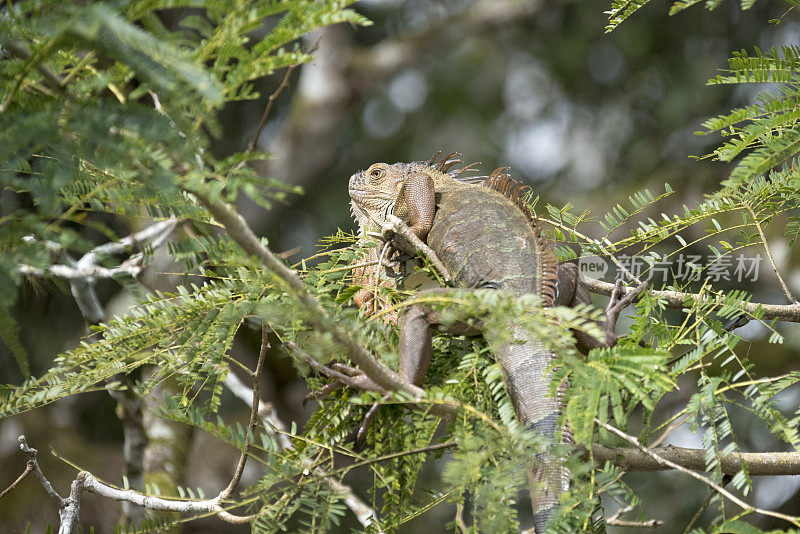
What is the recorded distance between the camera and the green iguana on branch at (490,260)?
220cm

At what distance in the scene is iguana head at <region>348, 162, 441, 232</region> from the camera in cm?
353

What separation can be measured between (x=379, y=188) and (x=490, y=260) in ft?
3.16

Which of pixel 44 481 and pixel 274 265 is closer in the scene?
pixel 274 265

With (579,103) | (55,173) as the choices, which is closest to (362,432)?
(55,173)

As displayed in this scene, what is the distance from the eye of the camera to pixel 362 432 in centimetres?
221

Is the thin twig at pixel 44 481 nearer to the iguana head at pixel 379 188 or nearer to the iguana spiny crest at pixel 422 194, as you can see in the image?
the iguana spiny crest at pixel 422 194

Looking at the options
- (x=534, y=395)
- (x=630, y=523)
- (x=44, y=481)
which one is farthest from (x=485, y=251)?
(x=44, y=481)

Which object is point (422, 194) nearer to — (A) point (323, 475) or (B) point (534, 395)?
(B) point (534, 395)

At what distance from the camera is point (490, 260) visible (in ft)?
9.07

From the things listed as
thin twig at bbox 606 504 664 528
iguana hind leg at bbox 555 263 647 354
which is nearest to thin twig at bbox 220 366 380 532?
thin twig at bbox 606 504 664 528

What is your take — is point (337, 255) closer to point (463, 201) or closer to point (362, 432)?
point (362, 432)

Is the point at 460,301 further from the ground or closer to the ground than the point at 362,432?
further from the ground

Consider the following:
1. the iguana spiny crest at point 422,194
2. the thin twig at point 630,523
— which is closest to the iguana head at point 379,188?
the iguana spiny crest at point 422,194

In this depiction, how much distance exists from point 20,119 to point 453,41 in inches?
289
